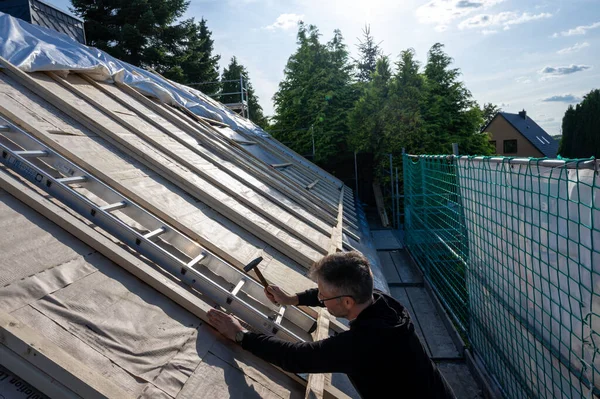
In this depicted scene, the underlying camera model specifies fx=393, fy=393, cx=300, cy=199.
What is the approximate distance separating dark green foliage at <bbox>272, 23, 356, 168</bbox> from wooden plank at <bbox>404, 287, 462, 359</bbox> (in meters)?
10.2

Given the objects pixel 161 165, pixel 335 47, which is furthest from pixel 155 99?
pixel 335 47

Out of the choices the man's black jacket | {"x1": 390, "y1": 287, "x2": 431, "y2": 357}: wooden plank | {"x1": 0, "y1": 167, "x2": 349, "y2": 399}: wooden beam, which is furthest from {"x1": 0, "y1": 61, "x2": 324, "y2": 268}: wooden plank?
{"x1": 390, "y1": 287, "x2": 431, "y2": 357}: wooden plank

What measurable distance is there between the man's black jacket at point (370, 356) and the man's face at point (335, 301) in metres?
0.08

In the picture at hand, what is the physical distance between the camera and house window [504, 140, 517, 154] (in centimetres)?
3428

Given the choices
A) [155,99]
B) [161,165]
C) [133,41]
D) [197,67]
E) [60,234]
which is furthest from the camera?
[197,67]

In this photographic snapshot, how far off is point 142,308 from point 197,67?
22.6 m

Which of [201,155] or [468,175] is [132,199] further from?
[468,175]

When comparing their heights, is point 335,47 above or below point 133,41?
below

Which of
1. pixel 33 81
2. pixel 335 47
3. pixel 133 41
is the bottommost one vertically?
pixel 33 81

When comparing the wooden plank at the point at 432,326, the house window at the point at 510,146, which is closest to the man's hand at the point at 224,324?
the wooden plank at the point at 432,326

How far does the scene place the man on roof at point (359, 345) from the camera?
5.66ft

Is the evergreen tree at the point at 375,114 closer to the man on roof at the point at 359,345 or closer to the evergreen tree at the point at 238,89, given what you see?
the man on roof at the point at 359,345

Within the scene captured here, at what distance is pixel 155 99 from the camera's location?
A: 249 inches

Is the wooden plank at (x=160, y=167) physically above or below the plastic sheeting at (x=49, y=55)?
below
